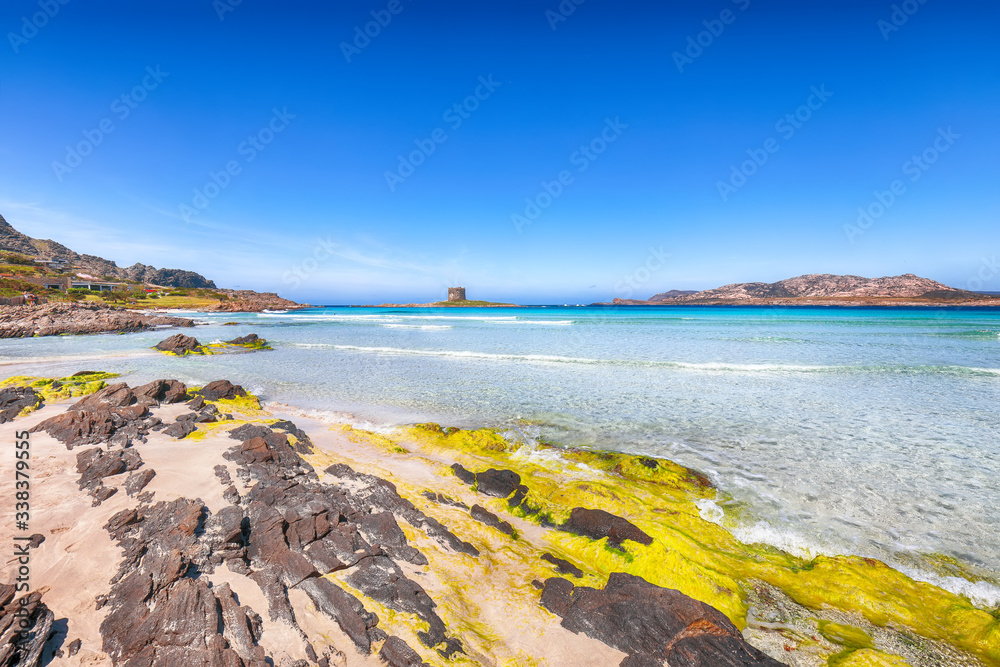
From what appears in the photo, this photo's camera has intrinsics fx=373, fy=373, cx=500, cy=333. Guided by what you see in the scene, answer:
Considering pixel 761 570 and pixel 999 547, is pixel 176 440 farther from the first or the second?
pixel 999 547

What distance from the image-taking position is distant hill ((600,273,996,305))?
416 feet

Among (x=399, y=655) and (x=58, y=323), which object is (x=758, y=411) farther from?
(x=58, y=323)

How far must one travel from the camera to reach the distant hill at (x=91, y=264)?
401 ft

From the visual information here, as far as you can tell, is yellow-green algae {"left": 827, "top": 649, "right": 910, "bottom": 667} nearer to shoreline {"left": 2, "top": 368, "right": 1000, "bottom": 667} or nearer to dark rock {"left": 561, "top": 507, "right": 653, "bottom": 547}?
shoreline {"left": 2, "top": 368, "right": 1000, "bottom": 667}

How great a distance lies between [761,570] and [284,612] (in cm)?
587

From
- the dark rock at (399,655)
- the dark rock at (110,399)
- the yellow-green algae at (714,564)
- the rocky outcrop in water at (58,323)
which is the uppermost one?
the rocky outcrop in water at (58,323)

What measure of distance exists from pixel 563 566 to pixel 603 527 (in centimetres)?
112

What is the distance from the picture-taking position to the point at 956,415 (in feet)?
38.2

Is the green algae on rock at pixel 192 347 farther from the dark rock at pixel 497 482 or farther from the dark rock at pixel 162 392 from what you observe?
the dark rock at pixel 497 482

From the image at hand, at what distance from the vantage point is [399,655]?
345 centimetres

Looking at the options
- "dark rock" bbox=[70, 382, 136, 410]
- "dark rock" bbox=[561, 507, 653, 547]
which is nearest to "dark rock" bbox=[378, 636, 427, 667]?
"dark rock" bbox=[561, 507, 653, 547]

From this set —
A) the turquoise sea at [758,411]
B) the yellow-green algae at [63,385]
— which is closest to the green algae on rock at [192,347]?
the turquoise sea at [758,411]

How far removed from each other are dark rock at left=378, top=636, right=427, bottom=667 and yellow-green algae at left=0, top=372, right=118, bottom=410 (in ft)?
45.8

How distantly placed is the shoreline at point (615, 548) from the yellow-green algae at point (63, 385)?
3.77 m
